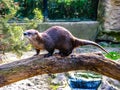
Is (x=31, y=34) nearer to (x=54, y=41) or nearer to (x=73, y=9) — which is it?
(x=54, y=41)

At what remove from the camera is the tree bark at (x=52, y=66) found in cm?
396

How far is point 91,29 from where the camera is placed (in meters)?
8.31

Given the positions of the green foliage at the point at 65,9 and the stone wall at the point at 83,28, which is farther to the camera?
the green foliage at the point at 65,9

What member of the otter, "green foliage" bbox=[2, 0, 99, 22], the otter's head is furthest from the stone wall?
the otter's head

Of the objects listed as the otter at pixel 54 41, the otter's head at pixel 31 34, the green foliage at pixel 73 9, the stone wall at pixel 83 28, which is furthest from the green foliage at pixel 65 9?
the otter's head at pixel 31 34

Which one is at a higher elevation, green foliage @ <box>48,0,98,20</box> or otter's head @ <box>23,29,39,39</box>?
otter's head @ <box>23,29,39,39</box>

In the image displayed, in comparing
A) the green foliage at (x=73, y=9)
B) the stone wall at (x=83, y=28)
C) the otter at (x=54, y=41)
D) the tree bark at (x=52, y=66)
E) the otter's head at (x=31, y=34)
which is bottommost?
the stone wall at (x=83, y=28)

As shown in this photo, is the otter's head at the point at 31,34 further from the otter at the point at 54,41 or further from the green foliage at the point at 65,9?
the green foliage at the point at 65,9

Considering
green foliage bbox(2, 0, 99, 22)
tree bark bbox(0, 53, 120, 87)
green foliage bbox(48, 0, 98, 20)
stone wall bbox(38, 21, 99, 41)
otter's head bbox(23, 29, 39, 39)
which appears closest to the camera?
otter's head bbox(23, 29, 39, 39)

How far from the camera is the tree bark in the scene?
3957mm

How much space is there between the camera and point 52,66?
401 centimetres

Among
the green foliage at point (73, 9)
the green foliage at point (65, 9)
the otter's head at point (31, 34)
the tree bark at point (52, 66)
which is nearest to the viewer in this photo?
the otter's head at point (31, 34)

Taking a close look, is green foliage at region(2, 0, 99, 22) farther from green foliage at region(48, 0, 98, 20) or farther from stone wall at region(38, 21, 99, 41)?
stone wall at region(38, 21, 99, 41)

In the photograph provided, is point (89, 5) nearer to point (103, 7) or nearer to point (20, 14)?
point (103, 7)
